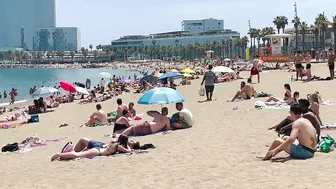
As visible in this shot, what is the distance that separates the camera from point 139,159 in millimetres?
8898

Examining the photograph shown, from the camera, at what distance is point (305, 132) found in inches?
300

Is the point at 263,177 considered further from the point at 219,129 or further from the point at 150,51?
the point at 150,51

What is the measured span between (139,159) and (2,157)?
11.3ft

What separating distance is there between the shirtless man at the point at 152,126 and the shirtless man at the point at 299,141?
164 inches

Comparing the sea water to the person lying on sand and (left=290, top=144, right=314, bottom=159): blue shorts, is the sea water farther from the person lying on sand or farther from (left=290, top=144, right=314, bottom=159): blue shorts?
(left=290, top=144, right=314, bottom=159): blue shorts

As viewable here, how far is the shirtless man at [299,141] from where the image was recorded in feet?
25.0

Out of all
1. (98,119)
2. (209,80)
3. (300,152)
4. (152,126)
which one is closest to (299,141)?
(300,152)

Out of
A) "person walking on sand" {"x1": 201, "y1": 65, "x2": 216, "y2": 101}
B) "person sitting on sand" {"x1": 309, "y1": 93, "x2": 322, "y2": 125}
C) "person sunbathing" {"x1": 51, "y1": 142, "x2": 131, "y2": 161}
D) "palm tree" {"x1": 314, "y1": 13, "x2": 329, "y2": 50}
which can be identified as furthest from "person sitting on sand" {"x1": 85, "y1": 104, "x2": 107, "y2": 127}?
"palm tree" {"x1": 314, "y1": 13, "x2": 329, "y2": 50}

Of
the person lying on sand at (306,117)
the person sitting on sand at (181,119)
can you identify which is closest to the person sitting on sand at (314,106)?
the person lying on sand at (306,117)

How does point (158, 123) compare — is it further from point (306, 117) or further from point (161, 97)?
point (306, 117)

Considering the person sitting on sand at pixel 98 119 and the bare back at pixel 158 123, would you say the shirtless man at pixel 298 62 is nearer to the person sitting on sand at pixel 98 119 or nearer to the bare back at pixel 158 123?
the person sitting on sand at pixel 98 119

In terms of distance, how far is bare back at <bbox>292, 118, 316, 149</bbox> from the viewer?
7.60 m

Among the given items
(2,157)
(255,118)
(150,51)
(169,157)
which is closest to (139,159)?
(169,157)

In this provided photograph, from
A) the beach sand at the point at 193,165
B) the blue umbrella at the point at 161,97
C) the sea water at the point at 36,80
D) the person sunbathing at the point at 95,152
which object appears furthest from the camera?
the sea water at the point at 36,80
